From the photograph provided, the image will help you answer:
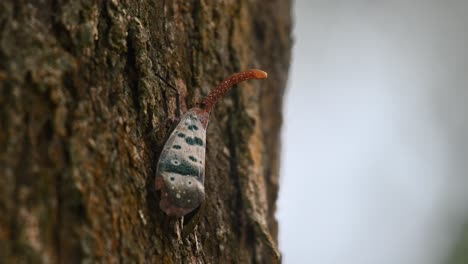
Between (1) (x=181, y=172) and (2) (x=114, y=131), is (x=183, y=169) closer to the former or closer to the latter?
(1) (x=181, y=172)

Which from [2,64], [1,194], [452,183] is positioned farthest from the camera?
[452,183]

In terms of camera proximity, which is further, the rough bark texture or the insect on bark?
the insect on bark

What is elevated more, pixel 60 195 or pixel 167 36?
pixel 167 36

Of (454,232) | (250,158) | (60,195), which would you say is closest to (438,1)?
(454,232)

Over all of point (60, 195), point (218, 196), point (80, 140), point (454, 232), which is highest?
point (80, 140)

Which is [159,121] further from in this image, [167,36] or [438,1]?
[438,1]

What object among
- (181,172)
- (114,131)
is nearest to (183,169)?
(181,172)
